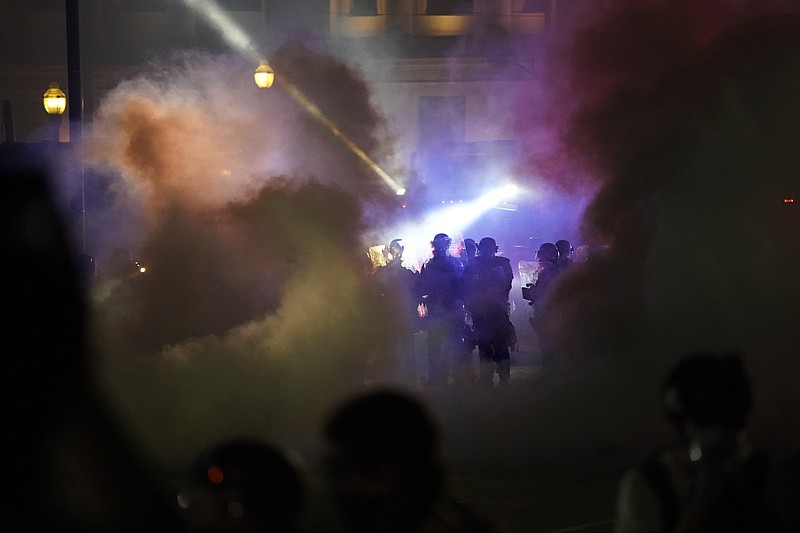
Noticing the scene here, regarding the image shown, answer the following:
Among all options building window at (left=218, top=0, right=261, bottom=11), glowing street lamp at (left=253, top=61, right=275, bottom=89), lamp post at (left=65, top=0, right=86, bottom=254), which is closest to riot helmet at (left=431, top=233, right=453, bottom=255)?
glowing street lamp at (left=253, top=61, right=275, bottom=89)

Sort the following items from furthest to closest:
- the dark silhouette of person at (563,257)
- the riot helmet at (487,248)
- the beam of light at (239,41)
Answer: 1. the beam of light at (239,41)
2. the dark silhouette of person at (563,257)
3. the riot helmet at (487,248)

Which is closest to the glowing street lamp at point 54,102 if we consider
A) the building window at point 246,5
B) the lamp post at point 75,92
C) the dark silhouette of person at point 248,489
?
the lamp post at point 75,92

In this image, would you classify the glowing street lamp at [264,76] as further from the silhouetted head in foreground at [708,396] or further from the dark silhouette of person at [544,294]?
the silhouetted head in foreground at [708,396]

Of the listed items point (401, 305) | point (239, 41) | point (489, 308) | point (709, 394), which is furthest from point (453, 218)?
point (709, 394)

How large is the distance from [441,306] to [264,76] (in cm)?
506

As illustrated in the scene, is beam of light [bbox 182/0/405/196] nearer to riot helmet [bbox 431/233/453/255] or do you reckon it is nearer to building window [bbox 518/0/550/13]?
riot helmet [bbox 431/233/453/255]

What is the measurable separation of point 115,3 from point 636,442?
2595 cm

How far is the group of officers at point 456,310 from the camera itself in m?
12.3

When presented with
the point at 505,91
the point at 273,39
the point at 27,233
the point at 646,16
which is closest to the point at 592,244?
the point at 646,16

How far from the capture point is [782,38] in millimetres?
12305

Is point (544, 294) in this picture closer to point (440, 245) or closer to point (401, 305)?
point (440, 245)

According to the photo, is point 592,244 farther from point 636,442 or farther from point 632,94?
point 636,442

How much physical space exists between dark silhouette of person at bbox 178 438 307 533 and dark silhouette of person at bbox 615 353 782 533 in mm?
828

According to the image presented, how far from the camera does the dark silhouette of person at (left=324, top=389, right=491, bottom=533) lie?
2.51m
